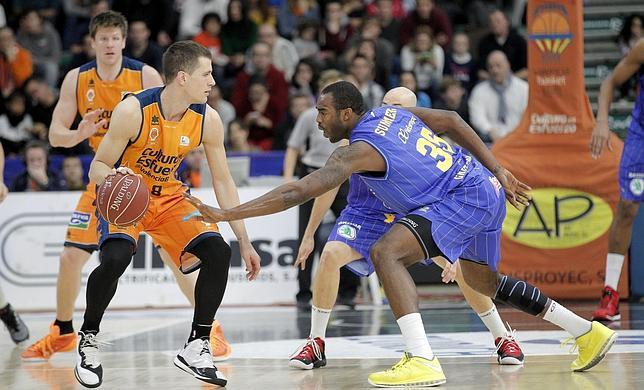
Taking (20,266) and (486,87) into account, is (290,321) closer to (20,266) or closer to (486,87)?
(20,266)

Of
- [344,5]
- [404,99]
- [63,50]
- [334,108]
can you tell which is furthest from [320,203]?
[63,50]

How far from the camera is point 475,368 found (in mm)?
6297

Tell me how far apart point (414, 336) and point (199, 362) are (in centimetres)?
114

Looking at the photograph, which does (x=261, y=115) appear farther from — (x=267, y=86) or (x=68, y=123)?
(x=68, y=123)

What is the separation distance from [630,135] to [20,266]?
607cm

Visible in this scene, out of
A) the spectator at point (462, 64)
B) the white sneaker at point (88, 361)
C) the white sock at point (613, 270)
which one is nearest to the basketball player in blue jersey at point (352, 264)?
the white sneaker at point (88, 361)

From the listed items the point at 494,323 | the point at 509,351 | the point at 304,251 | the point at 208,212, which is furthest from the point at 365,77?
the point at 208,212

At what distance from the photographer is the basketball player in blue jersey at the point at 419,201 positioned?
18.2 feet

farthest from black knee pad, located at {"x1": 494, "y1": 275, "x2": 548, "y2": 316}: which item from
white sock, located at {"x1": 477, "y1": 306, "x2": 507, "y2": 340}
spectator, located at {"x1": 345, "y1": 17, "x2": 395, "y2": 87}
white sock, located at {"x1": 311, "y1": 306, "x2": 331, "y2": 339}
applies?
spectator, located at {"x1": 345, "y1": 17, "x2": 395, "y2": 87}

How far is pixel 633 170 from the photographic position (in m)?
8.62

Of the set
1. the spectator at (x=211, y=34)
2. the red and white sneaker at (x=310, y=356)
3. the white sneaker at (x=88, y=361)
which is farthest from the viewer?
the spectator at (x=211, y=34)

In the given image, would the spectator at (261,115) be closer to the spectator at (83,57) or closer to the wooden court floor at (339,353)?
the spectator at (83,57)

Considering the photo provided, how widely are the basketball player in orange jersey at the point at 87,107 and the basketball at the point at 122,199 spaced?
174 centimetres

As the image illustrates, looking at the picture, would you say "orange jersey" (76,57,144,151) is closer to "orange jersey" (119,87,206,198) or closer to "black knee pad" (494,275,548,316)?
"orange jersey" (119,87,206,198)
